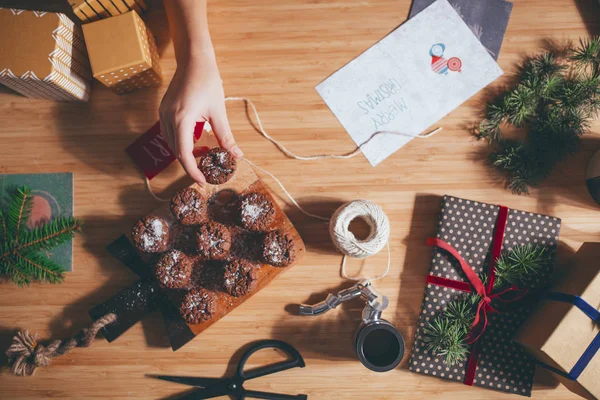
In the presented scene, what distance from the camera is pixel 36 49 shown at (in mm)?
1146

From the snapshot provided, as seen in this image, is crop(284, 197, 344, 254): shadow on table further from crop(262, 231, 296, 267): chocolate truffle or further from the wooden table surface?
crop(262, 231, 296, 267): chocolate truffle

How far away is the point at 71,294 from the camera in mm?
1297

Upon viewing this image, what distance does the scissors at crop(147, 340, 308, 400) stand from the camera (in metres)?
1.24

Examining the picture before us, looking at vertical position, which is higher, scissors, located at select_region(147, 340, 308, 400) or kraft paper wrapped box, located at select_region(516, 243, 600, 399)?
kraft paper wrapped box, located at select_region(516, 243, 600, 399)

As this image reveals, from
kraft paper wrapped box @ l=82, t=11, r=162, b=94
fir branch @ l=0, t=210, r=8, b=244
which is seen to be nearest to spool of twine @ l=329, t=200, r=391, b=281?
kraft paper wrapped box @ l=82, t=11, r=162, b=94

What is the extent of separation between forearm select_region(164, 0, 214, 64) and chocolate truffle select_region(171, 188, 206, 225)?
39cm

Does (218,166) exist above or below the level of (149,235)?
above

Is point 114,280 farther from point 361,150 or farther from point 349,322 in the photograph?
point 361,150

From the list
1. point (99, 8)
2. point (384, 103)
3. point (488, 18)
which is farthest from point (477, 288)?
point (99, 8)

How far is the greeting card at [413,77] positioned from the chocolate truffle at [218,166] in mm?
377

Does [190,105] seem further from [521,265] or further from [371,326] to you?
[521,265]

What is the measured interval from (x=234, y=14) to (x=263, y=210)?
660 mm

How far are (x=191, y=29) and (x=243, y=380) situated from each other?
106 cm

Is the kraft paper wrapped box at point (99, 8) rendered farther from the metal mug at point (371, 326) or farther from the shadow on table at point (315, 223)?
the metal mug at point (371, 326)
